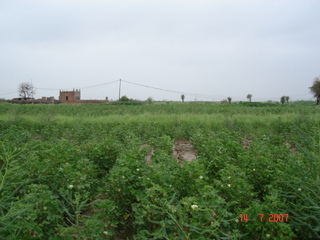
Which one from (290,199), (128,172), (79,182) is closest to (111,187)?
(128,172)

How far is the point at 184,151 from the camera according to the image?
6.27 metres

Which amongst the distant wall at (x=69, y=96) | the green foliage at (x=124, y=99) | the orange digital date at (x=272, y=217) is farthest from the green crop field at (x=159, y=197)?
the distant wall at (x=69, y=96)

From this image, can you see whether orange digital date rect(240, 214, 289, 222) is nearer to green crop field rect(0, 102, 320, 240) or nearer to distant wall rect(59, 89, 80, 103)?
green crop field rect(0, 102, 320, 240)

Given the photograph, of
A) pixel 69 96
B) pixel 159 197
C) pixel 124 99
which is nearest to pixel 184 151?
pixel 159 197

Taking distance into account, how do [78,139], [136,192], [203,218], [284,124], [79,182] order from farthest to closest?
[284,124]
[78,139]
[79,182]
[136,192]
[203,218]

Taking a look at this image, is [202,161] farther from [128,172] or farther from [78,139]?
[78,139]

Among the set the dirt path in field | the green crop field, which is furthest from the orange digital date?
the dirt path in field

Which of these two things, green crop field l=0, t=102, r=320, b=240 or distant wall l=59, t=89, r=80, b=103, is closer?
green crop field l=0, t=102, r=320, b=240

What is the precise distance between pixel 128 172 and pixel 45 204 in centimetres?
94

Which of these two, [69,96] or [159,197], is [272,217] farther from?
[69,96]

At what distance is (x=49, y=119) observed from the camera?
9.82 meters

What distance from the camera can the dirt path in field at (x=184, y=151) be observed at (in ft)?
18.2

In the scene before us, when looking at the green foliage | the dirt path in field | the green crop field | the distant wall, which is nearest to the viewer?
the green crop field

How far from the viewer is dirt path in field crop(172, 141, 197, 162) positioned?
555 cm
